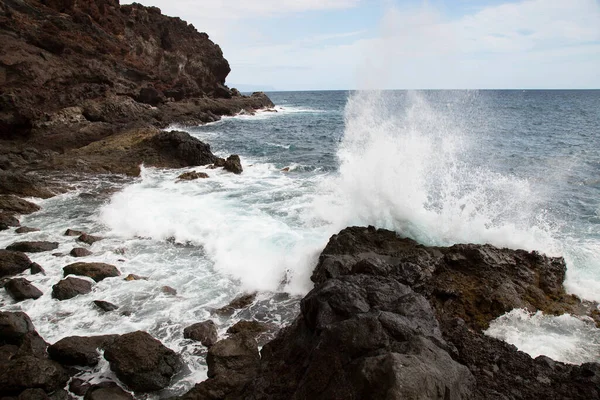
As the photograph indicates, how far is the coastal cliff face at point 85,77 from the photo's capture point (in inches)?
882

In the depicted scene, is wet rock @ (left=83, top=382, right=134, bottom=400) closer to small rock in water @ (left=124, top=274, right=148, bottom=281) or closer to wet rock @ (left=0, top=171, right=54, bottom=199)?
small rock in water @ (left=124, top=274, right=148, bottom=281)

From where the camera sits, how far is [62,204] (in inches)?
563

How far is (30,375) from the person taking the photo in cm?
557

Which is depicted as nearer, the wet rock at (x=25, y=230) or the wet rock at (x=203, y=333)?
the wet rock at (x=203, y=333)

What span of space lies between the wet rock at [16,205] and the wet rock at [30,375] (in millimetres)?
9039

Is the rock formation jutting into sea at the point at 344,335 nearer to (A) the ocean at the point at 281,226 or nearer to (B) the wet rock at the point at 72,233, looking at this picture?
(B) the wet rock at the point at 72,233

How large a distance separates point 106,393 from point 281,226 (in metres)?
7.41

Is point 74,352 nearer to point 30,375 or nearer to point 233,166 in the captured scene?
point 30,375

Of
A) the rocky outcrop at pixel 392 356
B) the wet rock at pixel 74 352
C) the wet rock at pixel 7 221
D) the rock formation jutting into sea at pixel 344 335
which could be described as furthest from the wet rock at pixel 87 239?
the rocky outcrop at pixel 392 356

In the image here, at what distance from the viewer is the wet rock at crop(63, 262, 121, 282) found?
903 centimetres

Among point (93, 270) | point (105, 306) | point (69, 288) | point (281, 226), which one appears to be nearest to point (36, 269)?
point (93, 270)

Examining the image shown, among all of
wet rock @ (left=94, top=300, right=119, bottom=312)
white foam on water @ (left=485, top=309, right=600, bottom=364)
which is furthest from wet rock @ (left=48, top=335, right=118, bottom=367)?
white foam on water @ (left=485, top=309, right=600, bottom=364)

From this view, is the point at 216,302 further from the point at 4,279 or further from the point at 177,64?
the point at 177,64

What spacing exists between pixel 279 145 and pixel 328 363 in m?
26.9
